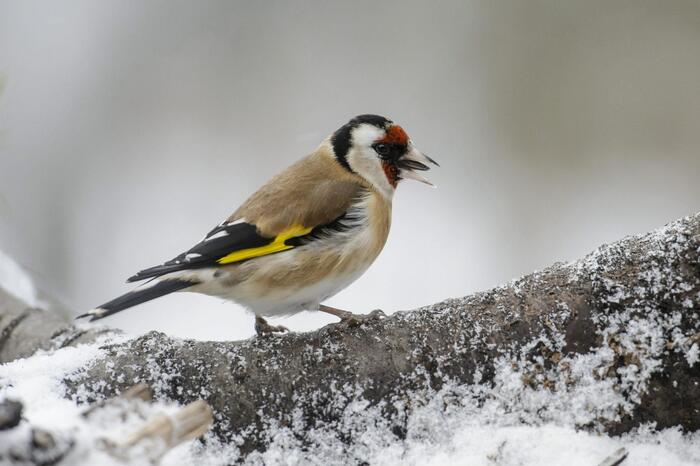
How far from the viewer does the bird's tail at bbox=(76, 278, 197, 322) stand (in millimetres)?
2297

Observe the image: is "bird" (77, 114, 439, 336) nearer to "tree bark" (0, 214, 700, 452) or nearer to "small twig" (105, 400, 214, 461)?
"tree bark" (0, 214, 700, 452)

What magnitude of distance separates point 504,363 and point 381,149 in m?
1.35

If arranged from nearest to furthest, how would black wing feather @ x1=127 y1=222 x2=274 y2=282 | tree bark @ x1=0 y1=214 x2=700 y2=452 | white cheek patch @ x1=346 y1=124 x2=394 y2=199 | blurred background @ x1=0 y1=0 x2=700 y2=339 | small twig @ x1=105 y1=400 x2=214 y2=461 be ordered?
small twig @ x1=105 y1=400 x2=214 y2=461 → tree bark @ x1=0 y1=214 x2=700 y2=452 → black wing feather @ x1=127 y1=222 x2=274 y2=282 → white cheek patch @ x1=346 y1=124 x2=394 y2=199 → blurred background @ x1=0 y1=0 x2=700 y2=339

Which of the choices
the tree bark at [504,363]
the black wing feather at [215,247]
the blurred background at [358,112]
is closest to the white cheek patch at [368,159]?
the black wing feather at [215,247]

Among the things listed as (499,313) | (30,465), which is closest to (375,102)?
(499,313)

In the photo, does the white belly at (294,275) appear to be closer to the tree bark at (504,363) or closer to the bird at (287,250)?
the bird at (287,250)

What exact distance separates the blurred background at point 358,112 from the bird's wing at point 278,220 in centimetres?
317

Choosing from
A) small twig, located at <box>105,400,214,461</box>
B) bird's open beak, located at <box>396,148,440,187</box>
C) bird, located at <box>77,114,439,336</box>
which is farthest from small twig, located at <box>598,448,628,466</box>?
bird's open beak, located at <box>396,148,440,187</box>

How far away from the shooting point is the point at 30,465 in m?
1.29

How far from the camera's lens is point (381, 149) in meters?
3.12

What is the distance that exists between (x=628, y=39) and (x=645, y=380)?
603cm

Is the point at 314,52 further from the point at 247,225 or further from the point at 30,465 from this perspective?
the point at 30,465

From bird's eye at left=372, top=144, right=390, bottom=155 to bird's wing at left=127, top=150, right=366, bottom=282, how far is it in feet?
0.86

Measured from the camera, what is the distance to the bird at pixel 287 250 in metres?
2.55
